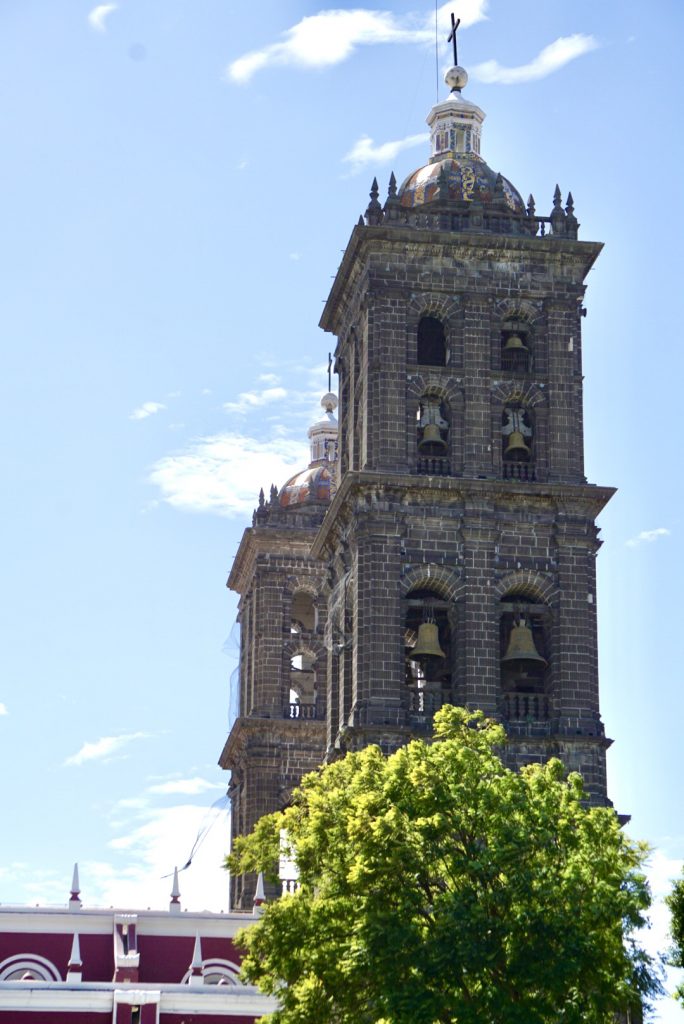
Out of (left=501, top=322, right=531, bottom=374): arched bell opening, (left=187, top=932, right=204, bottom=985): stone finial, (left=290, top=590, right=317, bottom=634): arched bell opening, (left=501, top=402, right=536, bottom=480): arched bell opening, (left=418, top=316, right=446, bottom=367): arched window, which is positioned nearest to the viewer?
(left=187, top=932, right=204, bottom=985): stone finial

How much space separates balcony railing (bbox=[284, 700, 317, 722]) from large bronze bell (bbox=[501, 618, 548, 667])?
18631 millimetres

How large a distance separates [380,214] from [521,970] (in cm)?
2862

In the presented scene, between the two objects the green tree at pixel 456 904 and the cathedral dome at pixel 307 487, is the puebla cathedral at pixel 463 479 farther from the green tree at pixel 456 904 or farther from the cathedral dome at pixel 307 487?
the cathedral dome at pixel 307 487

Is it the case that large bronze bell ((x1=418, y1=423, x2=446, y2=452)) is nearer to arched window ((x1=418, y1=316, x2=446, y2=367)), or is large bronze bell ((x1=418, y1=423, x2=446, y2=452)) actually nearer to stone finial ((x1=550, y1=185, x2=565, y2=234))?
arched window ((x1=418, y1=316, x2=446, y2=367))

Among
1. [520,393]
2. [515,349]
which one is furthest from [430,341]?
[520,393]

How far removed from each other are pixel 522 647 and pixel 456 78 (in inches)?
760

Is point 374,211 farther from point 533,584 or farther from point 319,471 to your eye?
point 319,471

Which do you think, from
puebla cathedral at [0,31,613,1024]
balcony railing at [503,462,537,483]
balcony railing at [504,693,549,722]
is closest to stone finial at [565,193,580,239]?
puebla cathedral at [0,31,613,1024]

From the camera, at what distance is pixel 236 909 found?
283 feet

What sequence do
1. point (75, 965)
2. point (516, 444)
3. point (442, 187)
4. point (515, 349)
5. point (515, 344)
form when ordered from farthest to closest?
point (442, 187) → point (515, 349) → point (515, 344) → point (516, 444) → point (75, 965)

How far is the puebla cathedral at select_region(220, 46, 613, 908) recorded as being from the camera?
2827 inches

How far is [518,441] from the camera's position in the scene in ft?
245

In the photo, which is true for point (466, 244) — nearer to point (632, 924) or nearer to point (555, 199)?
point (555, 199)

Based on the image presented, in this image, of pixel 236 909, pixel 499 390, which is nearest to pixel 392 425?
pixel 499 390
